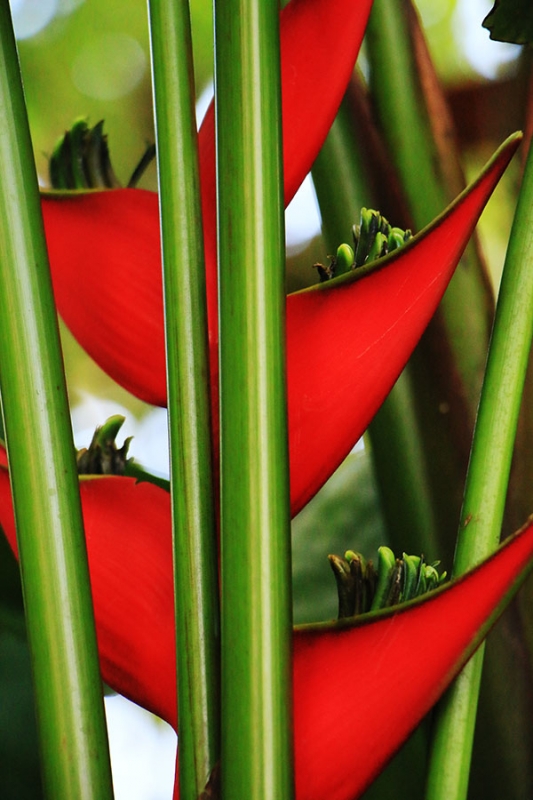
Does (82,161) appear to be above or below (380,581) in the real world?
above

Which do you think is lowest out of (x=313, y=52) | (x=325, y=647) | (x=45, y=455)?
(x=325, y=647)

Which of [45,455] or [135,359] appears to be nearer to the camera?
[45,455]

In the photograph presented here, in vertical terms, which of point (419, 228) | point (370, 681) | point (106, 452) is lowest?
point (370, 681)

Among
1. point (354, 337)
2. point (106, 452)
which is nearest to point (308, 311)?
point (354, 337)

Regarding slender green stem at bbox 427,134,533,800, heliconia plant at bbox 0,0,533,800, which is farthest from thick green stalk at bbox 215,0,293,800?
slender green stem at bbox 427,134,533,800

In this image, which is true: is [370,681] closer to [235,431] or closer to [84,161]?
[235,431]

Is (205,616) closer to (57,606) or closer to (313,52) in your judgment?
(57,606)

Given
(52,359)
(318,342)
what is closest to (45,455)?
(52,359)

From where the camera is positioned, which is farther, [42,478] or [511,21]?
[511,21]

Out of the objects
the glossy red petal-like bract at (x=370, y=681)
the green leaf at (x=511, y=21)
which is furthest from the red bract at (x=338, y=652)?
the green leaf at (x=511, y=21)
